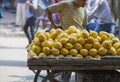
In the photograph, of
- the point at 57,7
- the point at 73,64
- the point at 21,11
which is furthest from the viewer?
the point at 21,11

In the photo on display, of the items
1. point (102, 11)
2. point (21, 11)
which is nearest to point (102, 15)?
point (102, 11)

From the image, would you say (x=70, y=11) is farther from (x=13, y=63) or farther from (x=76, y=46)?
(x=13, y=63)

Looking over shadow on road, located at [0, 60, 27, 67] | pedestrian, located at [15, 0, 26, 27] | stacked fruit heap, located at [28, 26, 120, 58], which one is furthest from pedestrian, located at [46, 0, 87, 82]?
pedestrian, located at [15, 0, 26, 27]

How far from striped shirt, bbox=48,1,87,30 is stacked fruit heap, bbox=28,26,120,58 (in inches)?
A: 60.8

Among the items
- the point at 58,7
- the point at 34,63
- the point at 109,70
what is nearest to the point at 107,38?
the point at 109,70

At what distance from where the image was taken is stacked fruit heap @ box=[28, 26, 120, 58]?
567 centimetres

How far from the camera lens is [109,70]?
5797 mm

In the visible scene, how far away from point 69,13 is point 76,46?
5.92 ft

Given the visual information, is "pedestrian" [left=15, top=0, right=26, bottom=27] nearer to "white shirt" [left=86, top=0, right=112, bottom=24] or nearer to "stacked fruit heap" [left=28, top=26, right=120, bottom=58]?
"white shirt" [left=86, top=0, right=112, bottom=24]

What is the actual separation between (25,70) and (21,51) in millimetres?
3169

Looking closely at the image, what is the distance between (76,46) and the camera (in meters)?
5.73

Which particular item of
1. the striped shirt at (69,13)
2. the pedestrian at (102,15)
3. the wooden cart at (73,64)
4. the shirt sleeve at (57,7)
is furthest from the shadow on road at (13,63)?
the wooden cart at (73,64)

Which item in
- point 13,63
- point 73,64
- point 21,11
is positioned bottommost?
point 21,11

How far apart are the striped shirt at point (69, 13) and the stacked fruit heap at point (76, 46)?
1.55 meters
